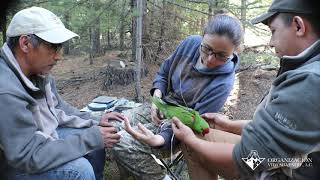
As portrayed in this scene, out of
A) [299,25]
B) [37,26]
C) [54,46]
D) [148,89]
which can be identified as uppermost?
[299,25]

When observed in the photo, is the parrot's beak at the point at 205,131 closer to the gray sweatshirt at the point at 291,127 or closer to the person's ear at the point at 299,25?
the gray sweatshirt at the point at 291,127

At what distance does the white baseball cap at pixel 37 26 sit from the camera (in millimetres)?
2096

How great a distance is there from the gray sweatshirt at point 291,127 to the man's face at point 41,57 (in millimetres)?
1359

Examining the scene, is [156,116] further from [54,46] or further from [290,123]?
[290,123]

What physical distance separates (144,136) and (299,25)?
1.27m

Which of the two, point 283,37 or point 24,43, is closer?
point 283,37

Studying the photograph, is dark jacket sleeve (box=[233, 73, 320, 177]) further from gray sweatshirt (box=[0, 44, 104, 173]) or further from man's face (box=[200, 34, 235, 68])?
gray sweatshirt (box=[0, 44, 104, 173])

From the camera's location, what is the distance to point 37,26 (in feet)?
6.96

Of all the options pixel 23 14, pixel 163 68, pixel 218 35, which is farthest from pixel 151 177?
pixel 23 14

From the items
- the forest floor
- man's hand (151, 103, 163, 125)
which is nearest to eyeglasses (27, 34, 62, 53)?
man's hand (151, 103, 163, 125)

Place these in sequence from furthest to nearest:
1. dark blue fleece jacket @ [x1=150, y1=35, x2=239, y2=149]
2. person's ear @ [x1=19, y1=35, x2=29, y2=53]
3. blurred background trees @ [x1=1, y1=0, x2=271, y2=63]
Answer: blurred background trees @ [x1=1, y1=0, x2=271, y2=63]
dark blue fleece jacket @ [x1=150, y1=35, x2=239, y2=149]
person's ear @ [x1=19, y1=35, x2=29, y2=53]

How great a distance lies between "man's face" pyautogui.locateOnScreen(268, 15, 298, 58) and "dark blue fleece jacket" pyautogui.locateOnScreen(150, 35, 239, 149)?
38.8 inches

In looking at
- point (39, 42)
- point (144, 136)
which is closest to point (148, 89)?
point (144, 136)

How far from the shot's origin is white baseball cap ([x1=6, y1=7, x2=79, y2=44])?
2096 mm
